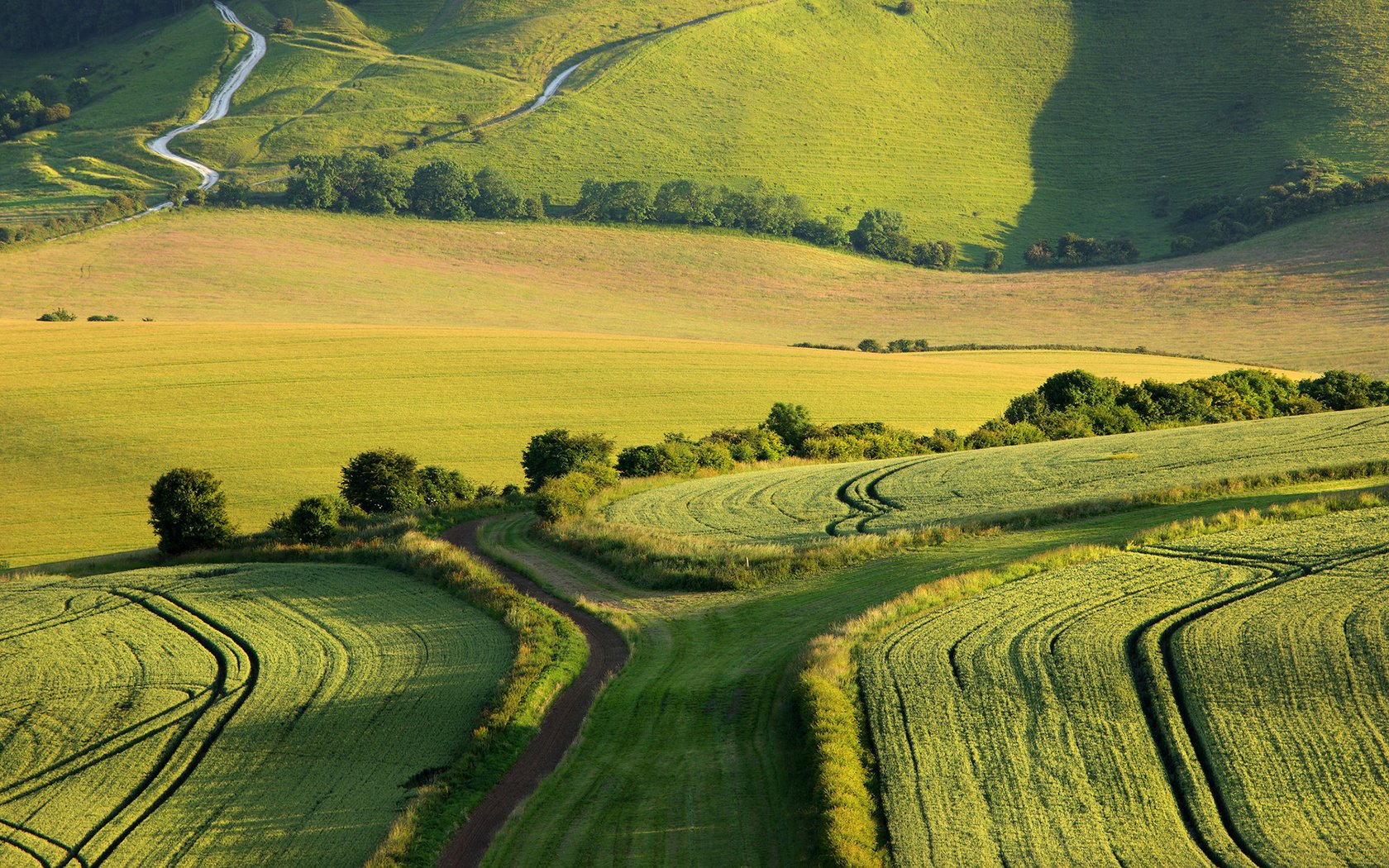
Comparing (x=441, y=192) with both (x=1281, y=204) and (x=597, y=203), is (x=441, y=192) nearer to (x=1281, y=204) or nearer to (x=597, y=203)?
(x=597, y=203)

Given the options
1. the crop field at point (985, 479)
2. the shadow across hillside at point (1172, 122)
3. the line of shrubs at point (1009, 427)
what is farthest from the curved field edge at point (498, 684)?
the shadow across hillside at point (1172, 122)

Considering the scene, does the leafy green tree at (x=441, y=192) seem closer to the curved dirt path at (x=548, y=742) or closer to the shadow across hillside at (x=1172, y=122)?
the shadow across hillside at (x=1172, y=122)

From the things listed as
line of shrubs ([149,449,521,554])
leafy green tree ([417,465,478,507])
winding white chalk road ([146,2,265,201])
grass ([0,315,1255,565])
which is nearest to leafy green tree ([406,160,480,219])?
winding white chalk road ([146,2,265,201])

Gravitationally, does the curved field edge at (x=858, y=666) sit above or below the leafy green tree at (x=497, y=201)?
below

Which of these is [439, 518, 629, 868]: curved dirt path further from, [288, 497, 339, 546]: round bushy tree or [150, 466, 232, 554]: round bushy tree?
[150, 466, 232, 554]: round bushy tree

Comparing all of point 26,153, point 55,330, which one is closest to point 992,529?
point 55,330
